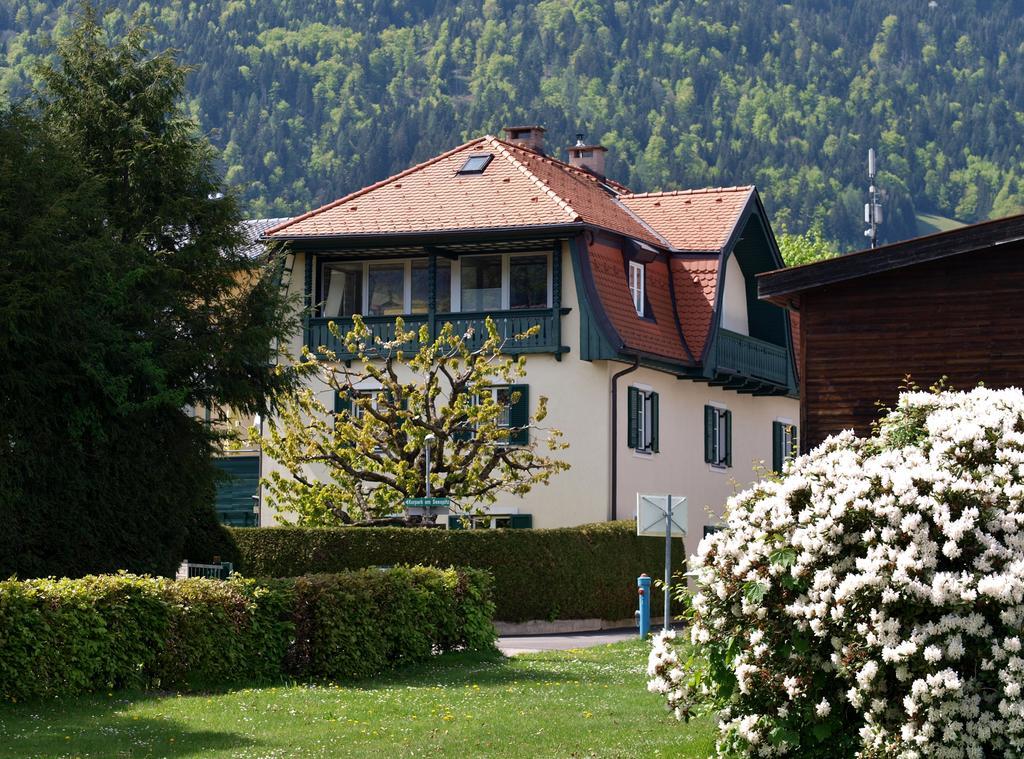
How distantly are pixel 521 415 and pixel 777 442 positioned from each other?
12.3m

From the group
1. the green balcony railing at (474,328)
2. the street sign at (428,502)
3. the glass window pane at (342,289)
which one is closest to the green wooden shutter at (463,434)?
the green balcony railing at (474,328)

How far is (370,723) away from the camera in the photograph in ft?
57.6

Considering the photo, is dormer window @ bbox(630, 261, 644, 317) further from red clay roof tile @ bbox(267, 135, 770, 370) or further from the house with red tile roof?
red clay roof tile @ bbox(267, 135, 770, 370)

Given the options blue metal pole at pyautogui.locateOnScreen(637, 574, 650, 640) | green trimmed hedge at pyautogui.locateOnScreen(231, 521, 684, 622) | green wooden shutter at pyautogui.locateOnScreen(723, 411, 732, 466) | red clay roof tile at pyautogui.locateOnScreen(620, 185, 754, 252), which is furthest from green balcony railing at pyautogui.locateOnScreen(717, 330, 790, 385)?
blue metal pole at pyautogui.locateOnScreen(637, 574, 650, 640)

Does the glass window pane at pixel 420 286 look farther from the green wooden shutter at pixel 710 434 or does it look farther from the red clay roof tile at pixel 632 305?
the green wooden shutter at pixel 710 434

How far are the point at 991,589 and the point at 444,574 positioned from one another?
14.5 meters

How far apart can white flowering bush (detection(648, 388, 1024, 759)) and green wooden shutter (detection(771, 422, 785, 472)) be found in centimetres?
3701

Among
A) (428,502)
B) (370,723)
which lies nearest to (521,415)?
(428,502)

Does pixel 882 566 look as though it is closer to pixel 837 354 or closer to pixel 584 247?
pixel 837 354

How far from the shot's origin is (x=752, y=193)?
4719 cm

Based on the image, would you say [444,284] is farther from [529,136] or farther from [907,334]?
[907,334]

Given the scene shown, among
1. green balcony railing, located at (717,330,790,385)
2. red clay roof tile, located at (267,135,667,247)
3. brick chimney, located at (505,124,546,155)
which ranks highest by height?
brick chimney, located at (505,124,546,155)

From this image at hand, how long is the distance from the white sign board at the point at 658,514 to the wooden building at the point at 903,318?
10.0 ft

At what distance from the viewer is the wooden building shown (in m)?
26.4
